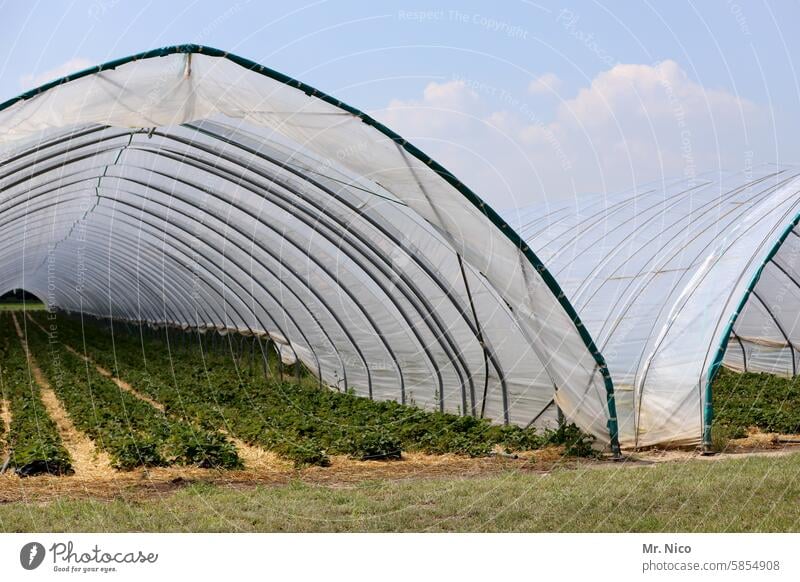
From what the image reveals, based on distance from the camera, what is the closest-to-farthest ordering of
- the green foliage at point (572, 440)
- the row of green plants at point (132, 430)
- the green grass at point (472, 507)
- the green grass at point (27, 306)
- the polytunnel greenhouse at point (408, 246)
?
1. the green grass at point (472, 507)
2. the polytunnel greenhouse at point (408, 246)
3. the row of green plants at point (132, 430)
4. the green foliage at point (572, 440)
5. the green grass at point (27, 306)

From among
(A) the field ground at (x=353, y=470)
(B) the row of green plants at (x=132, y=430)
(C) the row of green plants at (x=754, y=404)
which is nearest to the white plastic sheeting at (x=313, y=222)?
(A) the field ground at (x=353, y=470)

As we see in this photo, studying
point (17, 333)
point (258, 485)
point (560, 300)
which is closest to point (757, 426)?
point (560, 300)

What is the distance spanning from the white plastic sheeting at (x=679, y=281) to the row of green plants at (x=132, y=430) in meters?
5.97

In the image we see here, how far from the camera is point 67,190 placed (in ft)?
64.1

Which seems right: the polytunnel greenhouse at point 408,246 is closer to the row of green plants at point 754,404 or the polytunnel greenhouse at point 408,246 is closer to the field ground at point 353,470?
the field ground at point 353,470

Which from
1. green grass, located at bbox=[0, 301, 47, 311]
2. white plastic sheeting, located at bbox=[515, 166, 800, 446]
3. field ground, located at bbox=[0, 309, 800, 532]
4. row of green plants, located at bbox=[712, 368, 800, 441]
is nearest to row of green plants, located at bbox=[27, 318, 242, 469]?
field ground, located at bbox=[0, 309, 800, 532]

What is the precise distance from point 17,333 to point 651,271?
1552 inches

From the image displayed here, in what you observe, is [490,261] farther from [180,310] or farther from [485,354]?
[180,310]

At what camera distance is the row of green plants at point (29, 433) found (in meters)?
11.5

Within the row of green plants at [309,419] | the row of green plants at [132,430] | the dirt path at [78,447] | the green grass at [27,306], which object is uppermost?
the green grass at [27,306]

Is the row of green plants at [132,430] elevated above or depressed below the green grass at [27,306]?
below

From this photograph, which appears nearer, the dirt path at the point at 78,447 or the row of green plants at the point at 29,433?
the row of green plants at the point at 29,433

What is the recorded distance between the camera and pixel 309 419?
15758 millimetres

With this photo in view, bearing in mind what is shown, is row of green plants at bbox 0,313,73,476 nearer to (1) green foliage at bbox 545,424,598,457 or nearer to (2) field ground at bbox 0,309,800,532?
(2) field ground at bbox 0,309,800,532
